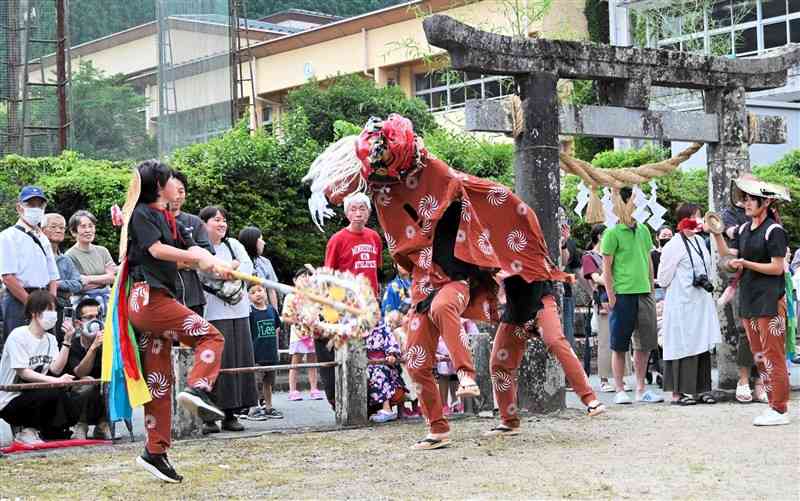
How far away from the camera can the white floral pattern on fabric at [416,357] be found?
321 inches

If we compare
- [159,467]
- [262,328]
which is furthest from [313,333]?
[262,328]

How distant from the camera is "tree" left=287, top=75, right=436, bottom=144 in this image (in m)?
28.6

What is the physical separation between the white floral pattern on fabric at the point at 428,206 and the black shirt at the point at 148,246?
73.1 inches

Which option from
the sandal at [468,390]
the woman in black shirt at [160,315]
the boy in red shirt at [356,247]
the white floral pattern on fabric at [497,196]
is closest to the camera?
the woman in black shirt at [160,315]

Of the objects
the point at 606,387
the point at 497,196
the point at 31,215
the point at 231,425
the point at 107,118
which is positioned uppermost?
the point at 107,118

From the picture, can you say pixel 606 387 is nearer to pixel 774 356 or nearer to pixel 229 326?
pixel 774 356

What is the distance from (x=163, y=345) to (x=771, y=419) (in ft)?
15.5

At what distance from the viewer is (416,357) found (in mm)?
8156

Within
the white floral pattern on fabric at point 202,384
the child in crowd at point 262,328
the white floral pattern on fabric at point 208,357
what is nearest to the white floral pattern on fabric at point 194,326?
the white floral pattern on fabric at point 208,357

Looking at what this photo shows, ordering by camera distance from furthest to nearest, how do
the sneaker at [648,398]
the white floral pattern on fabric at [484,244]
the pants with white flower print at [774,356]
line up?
the sneaker at [648,398] → the pants with white flower print at [774,356] → the white floral pattern on fabric at [484,244]

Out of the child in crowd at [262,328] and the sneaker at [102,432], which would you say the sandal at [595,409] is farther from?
the child in crowd at [262,328]

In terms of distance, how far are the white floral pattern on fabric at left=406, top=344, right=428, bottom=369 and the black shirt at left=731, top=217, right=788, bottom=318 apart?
9.23 feet

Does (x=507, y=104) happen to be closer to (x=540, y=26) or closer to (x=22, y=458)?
(x=22, y=458)

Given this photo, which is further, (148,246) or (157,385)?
(157,385)
